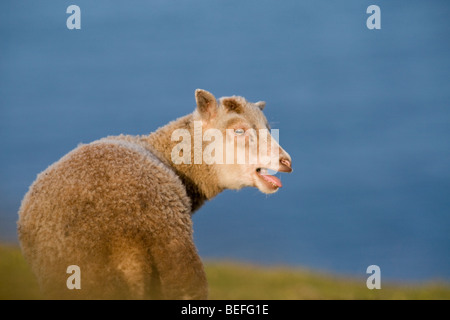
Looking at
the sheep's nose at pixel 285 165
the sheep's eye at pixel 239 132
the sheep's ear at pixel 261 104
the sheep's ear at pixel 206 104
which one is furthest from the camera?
the sheep's ear at pixel 261 104

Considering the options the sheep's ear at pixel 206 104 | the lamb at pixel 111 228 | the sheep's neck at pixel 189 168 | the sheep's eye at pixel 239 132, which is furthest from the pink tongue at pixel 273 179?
the lamb at pixel 111 228

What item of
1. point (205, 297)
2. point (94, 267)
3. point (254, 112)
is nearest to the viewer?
point (94, 267)

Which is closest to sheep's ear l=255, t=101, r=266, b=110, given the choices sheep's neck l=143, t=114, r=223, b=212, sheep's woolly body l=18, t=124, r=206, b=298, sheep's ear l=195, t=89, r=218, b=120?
sheep's ear l=195, t=89, r=218, b=120

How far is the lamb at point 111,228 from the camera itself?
806cm

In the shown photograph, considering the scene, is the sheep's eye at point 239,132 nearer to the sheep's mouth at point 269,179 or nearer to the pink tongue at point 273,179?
the sheep's mouth at point 269,179

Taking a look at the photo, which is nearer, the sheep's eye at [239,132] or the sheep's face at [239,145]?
the sheep's face at [239,145]

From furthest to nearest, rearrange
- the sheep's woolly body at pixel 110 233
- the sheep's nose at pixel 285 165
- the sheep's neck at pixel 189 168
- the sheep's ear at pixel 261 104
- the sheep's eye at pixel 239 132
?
1. the sheep's ear at pixel 261 104
2. the sheep's neck at pixel 189 168
3. the sheep's eye at pixel 239 132
4. the sheep's nose at pixel 285 165
5. the sheep's woolly body at pixel 110 233

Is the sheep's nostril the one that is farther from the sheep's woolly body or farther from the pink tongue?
the sheep's woolly body

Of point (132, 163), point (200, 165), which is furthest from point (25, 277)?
point (200, 165)

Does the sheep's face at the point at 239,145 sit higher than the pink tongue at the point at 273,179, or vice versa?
the sheep's face at the point at 239,145

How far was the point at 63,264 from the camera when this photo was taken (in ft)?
26.8

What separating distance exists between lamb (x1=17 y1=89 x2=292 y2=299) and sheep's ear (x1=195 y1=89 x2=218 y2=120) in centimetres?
203

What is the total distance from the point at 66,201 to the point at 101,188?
1.68ft
